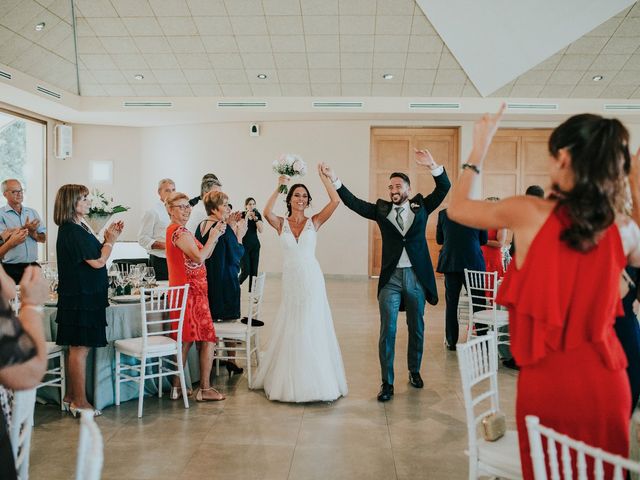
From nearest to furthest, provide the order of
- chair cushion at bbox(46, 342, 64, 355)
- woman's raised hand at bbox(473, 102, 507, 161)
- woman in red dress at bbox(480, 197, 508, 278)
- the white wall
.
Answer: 1. woman's raised hand at bbox(473, 102, 507, 161)
2. chair cushion at bbox(46, 342, 64, 355)
3. woman in red dress at bbox(480, 197, 508, 278)
4. the white wall

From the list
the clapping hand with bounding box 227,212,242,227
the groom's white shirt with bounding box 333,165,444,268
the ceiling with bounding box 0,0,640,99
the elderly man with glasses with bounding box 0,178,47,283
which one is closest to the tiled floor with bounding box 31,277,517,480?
the groom's white shirt with bounding box 333,165,444,268

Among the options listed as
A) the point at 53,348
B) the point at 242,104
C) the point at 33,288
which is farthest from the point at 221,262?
the point at 242,104

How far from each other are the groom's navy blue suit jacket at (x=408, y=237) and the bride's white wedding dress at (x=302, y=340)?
1.52 feet

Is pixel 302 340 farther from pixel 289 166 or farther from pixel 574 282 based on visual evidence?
pixel 574 282

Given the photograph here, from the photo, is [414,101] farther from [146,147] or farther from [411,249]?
[411,249]

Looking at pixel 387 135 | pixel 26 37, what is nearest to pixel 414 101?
pixel 387 135

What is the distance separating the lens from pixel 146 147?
13164 millimetres

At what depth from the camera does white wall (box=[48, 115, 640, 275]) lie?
484 inches

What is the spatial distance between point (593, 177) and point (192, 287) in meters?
3.44

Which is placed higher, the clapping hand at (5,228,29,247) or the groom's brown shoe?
the clapping hand at (5,228,29,247)

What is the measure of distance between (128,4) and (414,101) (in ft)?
17.9

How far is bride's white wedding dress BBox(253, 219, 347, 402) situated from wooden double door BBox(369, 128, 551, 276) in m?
7.92

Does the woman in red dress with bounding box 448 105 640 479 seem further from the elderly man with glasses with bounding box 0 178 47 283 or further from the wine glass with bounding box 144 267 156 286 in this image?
the elderly man with glasses with bounding box 0 178 47 283

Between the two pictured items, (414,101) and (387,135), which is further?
(387,135)
